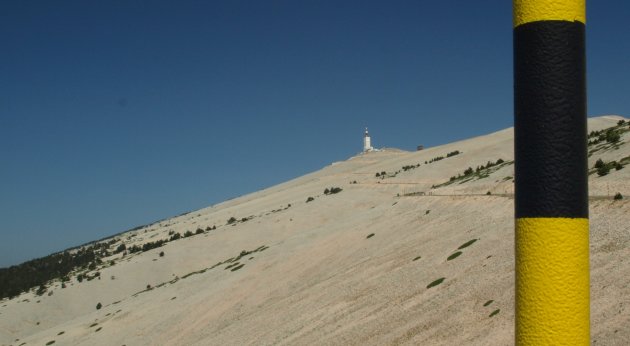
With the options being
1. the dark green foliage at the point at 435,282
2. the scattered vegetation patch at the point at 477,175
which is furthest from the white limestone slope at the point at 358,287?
the scattered vegetation patch at the point at 477,175

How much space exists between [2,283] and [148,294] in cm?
5646

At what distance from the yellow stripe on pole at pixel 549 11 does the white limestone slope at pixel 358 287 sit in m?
16.4

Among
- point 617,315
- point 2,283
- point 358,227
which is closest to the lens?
point 617,315

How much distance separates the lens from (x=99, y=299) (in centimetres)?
7000

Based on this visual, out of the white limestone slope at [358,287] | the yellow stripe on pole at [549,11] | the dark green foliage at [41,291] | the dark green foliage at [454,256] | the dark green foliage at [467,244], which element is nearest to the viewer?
the yellow stripe on pole at [549,11]

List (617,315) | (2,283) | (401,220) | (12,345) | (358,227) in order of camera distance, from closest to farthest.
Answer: (617,315)
(401,220)
(358,227)
(12,345)
(2,283)

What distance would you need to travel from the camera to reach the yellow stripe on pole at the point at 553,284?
336cm

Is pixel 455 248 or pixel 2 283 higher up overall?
pixel 455 248

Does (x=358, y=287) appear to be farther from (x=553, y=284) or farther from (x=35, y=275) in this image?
(x=35, y=275)

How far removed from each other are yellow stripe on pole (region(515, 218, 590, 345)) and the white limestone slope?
→ 16152mm

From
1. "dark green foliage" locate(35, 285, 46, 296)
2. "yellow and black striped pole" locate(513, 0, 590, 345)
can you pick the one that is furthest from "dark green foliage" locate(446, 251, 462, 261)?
"dark green foliage" locate(35, 285, 46, 296)

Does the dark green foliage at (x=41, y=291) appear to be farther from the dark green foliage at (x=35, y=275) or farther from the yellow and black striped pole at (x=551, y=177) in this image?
the yellow and black striped pole at (x=551, y=177)

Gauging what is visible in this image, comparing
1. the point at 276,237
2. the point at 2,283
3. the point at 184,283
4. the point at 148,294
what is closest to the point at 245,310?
the point at 184,283

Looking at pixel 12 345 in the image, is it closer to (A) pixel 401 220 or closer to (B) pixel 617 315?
(A) pixel 401 220
